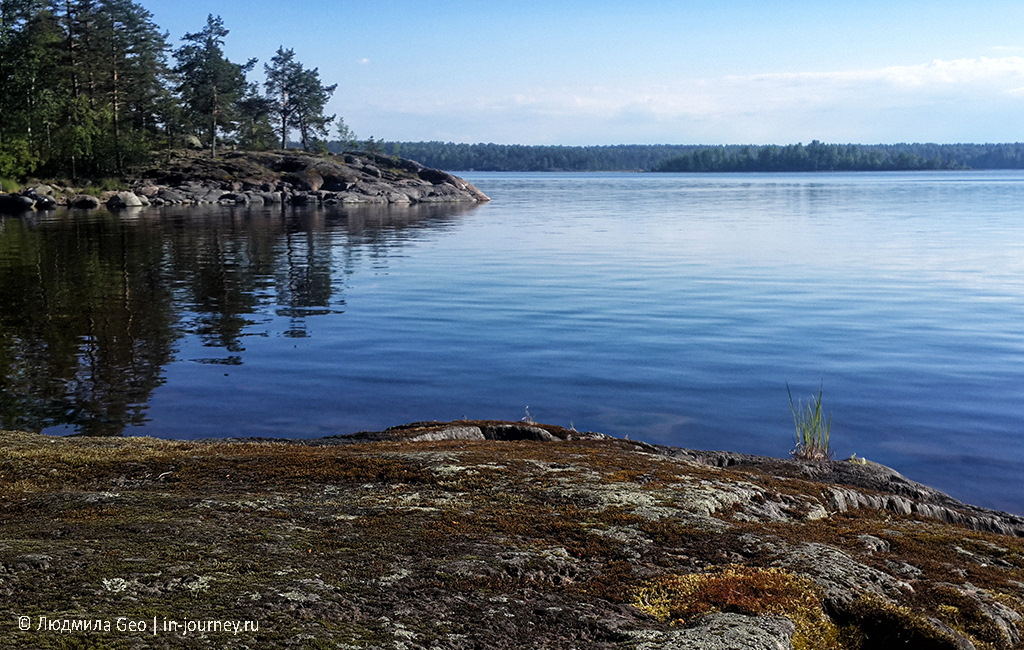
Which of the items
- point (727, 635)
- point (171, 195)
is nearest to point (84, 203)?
point (171, 195)

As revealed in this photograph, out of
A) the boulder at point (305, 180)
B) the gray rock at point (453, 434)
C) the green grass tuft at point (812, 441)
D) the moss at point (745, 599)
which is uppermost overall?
the boulder at point (305, 180)

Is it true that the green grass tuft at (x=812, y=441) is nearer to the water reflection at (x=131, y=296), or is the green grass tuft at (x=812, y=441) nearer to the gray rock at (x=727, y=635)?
the gray rock at (x=727, y=635)

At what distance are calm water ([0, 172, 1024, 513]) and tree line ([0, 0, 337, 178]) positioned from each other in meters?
44.9

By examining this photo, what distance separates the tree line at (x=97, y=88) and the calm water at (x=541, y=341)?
147 feet

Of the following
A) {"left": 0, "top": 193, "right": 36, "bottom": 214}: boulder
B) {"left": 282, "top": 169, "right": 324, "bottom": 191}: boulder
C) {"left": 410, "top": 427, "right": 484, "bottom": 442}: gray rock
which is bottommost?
{"left": 410, "top": 427, "right": 484, "bottom": 442}: gray rock

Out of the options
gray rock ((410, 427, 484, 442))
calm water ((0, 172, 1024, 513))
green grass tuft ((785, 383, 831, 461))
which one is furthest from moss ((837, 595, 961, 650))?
calm water ((0, 172, 1024, 513))

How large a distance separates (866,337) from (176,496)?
1898 centimetres

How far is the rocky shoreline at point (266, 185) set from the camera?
78.8 meters

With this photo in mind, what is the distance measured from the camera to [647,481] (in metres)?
7.03

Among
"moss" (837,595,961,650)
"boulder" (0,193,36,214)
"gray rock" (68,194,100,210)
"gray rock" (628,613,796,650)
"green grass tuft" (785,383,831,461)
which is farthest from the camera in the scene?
"gray rock" (68,194,100,210)

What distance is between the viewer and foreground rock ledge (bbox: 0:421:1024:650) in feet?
13.5

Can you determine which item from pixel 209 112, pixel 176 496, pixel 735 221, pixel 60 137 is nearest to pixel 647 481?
pixel 176 496

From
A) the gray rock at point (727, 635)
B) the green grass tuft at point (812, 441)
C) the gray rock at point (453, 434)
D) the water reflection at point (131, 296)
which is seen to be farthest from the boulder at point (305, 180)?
the gray rock at point (727, 635)

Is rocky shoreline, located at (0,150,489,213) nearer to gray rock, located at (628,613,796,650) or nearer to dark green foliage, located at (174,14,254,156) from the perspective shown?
dark green foliage, located at (174,14,254,156)
